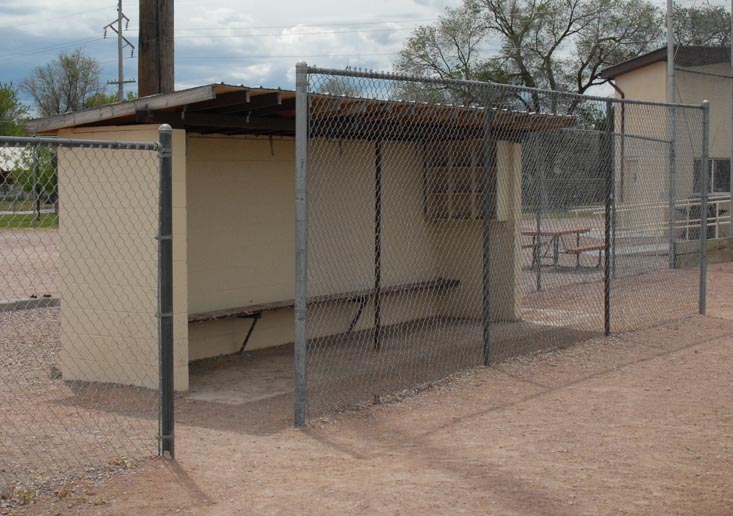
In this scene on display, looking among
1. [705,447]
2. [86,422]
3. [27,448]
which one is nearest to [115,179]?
[86,422]

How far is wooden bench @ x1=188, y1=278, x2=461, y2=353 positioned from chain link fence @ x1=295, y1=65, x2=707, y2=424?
0.05 meters

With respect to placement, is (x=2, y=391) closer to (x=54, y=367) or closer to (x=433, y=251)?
(x=54, y=367)

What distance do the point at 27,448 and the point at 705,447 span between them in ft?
14.3

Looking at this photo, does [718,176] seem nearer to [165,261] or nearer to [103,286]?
[103,286]

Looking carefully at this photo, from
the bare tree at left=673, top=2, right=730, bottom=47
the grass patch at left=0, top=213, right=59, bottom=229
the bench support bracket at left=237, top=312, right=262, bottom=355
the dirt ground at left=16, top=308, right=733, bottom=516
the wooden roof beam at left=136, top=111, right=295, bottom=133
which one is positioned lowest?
the dirt ground at left=16, top=308, right=733, bottom=516

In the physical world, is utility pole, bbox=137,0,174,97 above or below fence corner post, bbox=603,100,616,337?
above

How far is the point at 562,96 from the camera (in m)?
9.40

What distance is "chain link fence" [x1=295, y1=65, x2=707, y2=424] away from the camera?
8.93m

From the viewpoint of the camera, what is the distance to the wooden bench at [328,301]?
9.01 metres

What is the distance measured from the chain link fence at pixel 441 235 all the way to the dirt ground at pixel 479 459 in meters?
0.92

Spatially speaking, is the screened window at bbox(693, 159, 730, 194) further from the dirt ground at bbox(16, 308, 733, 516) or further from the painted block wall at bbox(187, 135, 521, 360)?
the dirt ground at bbox(16, 308, 733, 516)

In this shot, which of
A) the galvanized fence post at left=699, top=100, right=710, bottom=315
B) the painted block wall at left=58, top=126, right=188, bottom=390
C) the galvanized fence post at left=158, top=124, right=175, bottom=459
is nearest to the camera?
the galvanized fence post at left=158, top=124, right=175, bottom=459

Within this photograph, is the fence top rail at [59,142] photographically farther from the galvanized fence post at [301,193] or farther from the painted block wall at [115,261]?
the painted block wall at [115,261]

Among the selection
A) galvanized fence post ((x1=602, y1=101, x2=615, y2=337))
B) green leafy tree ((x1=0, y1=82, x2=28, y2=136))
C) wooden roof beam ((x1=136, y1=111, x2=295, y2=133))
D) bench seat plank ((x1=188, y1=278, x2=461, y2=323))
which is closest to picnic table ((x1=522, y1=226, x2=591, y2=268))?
bench seat plank ((x1=188, y1=278, x2=461, y2=323))
